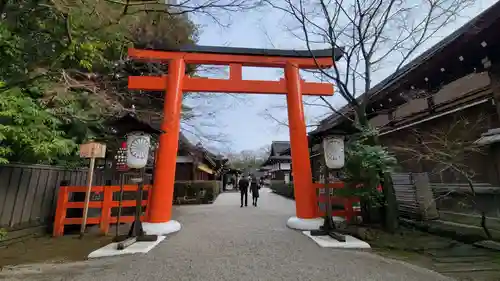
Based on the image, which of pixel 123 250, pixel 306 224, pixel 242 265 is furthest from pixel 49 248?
pixel 306 224

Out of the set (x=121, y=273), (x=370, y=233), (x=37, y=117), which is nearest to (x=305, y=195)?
(x=370, y=233)

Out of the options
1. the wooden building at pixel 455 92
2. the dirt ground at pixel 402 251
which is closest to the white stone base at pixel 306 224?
the dirt ground at pixel 402 251

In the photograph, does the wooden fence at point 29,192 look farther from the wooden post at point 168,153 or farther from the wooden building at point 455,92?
the wooden building at point 455,92

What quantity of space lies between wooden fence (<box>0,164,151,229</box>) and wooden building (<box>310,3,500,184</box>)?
6606 mm

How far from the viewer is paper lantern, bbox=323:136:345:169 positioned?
5.96 metres

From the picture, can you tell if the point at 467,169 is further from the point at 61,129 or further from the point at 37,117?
the point at 61,129

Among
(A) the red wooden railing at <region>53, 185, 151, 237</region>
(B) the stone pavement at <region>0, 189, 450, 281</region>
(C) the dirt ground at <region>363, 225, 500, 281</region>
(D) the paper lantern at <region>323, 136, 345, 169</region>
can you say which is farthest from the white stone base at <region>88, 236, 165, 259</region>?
(C) the dirt ground at <region>363, 225, 500, 281</region>

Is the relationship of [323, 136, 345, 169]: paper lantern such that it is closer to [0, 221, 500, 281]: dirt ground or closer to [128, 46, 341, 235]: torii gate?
[128, 46, 341, 235]: torii gate

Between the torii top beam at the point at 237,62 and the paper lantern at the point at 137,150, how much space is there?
252 centimetres

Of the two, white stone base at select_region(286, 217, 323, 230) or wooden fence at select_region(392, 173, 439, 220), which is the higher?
wooden fence at select_region(392, 173, 439, 220)

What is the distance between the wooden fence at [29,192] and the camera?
17.1 feet

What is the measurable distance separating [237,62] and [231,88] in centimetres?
89

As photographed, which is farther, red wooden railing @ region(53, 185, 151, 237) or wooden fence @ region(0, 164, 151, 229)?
red wooden railing @ region(53, 185, 151, 237)

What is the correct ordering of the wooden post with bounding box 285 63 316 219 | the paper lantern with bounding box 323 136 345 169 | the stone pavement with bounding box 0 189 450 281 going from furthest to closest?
the wooden post with bounding box 285 63 316 219, the paper lantern with bounding box 323 136 345 169, the stone pavement with bounding box 0 189 450 281
